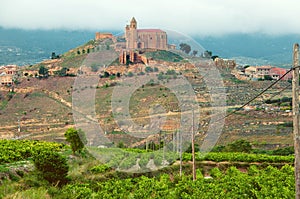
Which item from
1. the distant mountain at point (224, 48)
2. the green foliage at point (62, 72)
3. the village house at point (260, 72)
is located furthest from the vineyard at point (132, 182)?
the distant mountain at point (224, 48)

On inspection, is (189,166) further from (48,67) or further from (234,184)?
(48,67)

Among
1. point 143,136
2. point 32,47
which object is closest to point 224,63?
point 143,136

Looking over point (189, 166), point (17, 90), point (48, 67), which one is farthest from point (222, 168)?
point (48, 67)

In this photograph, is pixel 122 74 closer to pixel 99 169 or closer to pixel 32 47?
pixel 99 169

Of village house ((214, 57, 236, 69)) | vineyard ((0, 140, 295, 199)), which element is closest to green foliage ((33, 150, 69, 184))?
vineyard ((0, 140, 295, 199))

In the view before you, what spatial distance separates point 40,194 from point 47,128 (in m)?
30.1

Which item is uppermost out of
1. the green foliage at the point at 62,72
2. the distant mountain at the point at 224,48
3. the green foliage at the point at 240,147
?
the distant mountain at the point at 224,48

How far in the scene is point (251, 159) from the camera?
22.5 m

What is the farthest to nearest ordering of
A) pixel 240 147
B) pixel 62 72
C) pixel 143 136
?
pixel 62 72, pixel 240 147, pixel 143 136

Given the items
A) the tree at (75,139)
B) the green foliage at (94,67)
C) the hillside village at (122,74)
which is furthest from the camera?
the green foliage at (94,67)

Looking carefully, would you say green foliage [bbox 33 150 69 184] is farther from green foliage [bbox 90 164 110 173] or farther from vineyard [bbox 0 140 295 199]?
green foliage [bbox 90 164 110 173]

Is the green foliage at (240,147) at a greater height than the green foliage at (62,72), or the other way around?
the green foliage at (62,72)

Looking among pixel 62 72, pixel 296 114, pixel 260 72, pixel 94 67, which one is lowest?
pixel 296 114

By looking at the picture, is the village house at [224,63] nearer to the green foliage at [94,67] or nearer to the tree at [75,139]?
the green foliage at [94,67]
